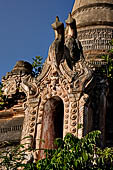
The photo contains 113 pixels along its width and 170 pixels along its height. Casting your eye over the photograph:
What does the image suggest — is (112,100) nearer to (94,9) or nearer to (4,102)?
(4,102)

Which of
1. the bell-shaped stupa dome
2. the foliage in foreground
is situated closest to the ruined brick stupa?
the foliage in foreground

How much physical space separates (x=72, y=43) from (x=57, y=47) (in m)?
0.73

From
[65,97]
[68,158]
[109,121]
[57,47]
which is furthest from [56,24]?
[68,158]

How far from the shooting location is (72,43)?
1273cm

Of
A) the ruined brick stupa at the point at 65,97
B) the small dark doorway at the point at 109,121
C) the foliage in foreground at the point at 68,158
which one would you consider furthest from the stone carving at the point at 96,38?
the foliage in foreground at the point at 68,158

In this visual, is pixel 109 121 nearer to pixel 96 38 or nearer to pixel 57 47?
pixel 57 47

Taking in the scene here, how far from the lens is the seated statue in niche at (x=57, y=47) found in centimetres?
1201

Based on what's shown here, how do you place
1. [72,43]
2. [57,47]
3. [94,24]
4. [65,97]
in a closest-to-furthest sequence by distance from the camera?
[65,97]
[57,47]
[72,43]
[94,24]

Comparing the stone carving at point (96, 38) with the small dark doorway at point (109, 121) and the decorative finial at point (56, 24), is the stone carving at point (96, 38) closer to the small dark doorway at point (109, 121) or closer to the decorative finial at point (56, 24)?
the small dark doorway at point (109, 121)

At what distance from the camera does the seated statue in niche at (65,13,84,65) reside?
40.7ft

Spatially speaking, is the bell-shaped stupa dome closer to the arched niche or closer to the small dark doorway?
the small dark doorway

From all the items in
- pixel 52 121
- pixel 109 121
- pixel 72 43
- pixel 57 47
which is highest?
pixel 72 43

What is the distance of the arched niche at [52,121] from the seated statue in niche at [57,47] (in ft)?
3.12

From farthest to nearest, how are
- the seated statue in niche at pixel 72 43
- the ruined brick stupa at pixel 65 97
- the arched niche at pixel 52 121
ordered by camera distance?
the seated statue in niche at pixel 72 43
the arched niche at pixel 52 121
the ruined brick stupa at pixel 65 97
